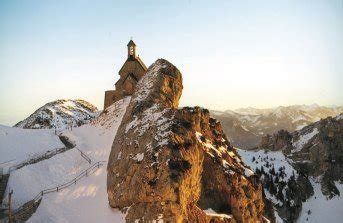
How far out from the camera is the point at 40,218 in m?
28.6

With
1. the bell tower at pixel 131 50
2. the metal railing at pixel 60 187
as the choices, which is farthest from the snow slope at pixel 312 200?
the metal railing at pixel 60 187

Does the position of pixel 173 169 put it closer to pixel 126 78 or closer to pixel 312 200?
pixel 126 78

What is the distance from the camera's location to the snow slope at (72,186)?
1129 inches

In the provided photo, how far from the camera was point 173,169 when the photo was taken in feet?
84.3

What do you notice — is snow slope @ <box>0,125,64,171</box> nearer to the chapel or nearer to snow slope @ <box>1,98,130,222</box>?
snow slope @ <box>1,98,130,222</box>

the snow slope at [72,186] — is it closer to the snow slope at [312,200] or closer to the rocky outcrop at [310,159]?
the snow slope at [312,200]

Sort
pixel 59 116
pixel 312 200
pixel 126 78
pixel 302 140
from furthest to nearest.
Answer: pixel 302 140, pixel 312 200, pixel 59 116, pixel 126 78

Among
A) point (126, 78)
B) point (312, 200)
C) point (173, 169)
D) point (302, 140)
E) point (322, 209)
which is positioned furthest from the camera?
point (302, 140)

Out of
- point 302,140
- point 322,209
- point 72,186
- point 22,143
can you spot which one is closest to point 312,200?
point 322,209

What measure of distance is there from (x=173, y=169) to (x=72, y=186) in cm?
1336

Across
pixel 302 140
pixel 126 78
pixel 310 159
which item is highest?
pixel 126 78

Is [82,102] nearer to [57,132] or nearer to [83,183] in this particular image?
[57,132]

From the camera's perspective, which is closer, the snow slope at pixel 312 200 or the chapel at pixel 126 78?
the chapel at pixel 126 78

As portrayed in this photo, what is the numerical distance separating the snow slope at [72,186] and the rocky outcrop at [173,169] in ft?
6.59
